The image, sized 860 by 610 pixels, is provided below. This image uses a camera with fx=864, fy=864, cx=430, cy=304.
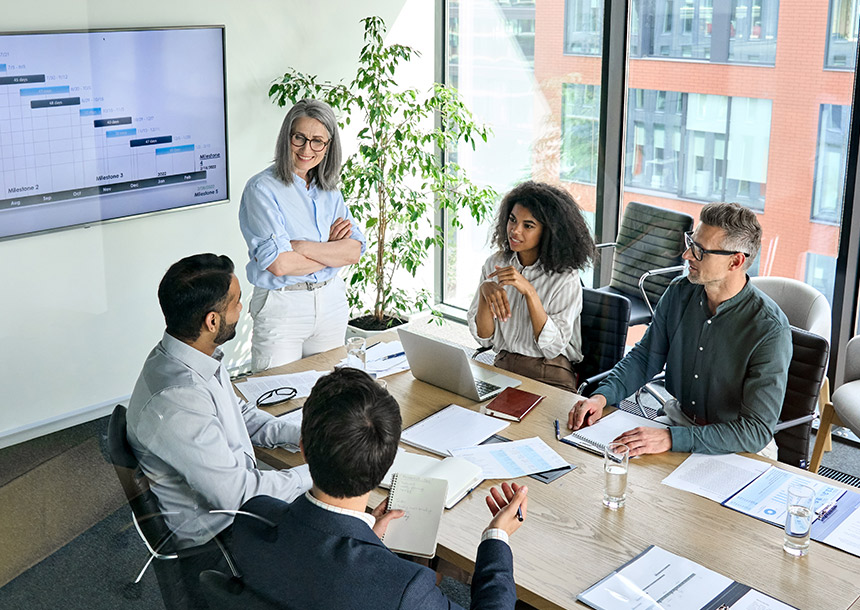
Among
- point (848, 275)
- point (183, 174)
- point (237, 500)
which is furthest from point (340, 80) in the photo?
point (237, 500)

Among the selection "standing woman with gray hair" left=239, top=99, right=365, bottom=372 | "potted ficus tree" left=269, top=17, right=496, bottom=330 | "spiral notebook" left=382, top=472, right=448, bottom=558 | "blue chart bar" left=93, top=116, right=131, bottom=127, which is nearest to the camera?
"spiral notebook" left=382, top=472, right=448, bottom=558

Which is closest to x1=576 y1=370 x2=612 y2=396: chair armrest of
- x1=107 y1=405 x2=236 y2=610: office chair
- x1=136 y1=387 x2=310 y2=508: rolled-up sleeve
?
x1=136 y1=387 x2=310 y2=508: rolled-up sleeve

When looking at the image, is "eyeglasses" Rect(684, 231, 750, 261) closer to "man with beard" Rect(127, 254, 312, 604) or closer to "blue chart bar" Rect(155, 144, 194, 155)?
"man with beard" Rect(127, 254, 312, 604)

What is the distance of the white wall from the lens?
12.6ft

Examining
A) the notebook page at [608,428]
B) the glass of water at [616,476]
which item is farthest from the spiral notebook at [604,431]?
the glass of water at [616,476]

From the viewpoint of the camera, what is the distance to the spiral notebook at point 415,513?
197cm

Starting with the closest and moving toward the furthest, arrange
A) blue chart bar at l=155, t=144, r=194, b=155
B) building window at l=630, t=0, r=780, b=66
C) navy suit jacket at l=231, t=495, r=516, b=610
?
1. navy suit jacket at l=231, t=495, r=516, b=610
2. building window at l=630, t=0, r=780, b=66
3. blue chart bar at l=155, t=144, r=194, b=155

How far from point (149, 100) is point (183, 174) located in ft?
1.34

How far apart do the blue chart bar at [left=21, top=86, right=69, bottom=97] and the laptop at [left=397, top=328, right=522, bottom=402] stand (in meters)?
2.06

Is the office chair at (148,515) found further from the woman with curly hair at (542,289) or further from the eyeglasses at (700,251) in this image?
the eyeglasses at (700,251)

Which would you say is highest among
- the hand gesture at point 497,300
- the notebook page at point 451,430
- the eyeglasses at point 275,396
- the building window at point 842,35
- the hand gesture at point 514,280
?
the building window at point 842,35

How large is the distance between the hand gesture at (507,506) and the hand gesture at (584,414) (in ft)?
1.83

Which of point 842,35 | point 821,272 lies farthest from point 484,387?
point 842,35

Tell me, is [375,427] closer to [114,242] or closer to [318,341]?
[318,341]
